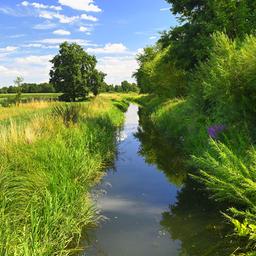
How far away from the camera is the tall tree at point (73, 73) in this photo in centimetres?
7638

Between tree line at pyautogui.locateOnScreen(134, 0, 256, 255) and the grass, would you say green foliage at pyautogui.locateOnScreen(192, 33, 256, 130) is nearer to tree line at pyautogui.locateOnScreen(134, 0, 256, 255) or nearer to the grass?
tree line at pyautogui.locateOnScreen(134, 0, 256, 255)

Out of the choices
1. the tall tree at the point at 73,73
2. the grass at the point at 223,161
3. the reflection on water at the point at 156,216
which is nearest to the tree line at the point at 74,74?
the tall tree at the point at 73,73

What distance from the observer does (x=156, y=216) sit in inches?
388

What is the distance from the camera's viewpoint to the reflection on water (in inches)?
312

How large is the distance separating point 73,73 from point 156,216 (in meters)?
69.0

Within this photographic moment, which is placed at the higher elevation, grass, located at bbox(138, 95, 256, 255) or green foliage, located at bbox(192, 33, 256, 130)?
green foliage, located at bbox(192, 33, 256, 130)

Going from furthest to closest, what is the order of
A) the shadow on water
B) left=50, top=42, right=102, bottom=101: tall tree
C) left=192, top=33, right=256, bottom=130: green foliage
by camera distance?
1. left=50, top=42, right=102, bottom=101: tall tree
2. left=192, top=33, right=256, bottom=130: green foliage
3. the shadow on water

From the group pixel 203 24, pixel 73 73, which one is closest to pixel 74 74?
pixel 73 73

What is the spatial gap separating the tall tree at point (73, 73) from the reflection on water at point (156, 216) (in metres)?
61.6

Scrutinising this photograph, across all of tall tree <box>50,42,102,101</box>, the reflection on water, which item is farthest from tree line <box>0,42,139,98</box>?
the reflection on water

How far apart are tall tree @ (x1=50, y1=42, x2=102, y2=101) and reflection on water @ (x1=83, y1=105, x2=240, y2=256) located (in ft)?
202

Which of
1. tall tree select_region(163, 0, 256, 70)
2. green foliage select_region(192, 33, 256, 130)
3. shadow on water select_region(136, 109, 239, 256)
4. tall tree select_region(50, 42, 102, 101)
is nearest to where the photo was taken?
shadow on water select_region(136, 109, 239, 256)

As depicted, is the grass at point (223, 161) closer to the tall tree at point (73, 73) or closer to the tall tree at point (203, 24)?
the tall tree at point (203, 24)

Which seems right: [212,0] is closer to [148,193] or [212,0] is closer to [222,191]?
[148,193]
